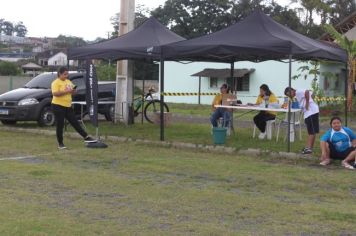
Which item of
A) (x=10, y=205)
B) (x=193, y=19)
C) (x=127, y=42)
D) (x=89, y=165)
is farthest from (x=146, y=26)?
(x=193, y=19)

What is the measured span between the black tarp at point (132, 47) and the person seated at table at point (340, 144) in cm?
467

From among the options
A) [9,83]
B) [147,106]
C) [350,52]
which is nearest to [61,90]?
[147,106]

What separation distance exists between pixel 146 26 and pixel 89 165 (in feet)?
23.6

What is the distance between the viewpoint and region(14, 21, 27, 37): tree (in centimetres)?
14450

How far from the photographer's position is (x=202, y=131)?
1638 cm

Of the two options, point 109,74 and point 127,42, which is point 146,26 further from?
point 109,74

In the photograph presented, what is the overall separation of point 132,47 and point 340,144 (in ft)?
20.6

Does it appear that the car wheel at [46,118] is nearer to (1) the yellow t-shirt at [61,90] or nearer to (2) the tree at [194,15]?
(1) the yellow t-shirt at [61,90]

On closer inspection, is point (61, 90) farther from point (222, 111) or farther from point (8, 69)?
point (8, 69)

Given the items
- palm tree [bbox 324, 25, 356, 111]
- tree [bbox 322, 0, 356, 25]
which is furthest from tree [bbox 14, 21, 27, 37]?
palm tree [bbox 324, 25, 356, 111]

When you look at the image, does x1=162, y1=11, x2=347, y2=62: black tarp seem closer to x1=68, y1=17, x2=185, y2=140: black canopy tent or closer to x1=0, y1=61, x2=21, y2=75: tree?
x1=68, y1=17, x2=185, y2=140: black canopy tent

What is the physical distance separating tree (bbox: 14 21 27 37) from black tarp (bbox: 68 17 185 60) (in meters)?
135

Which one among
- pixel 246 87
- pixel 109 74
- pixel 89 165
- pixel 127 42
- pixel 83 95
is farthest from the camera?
pixel 109 74

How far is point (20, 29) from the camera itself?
146625 millimetres
